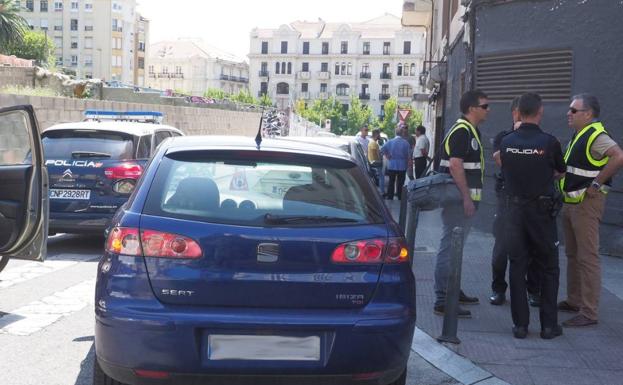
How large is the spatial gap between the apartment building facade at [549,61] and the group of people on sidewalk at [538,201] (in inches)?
125

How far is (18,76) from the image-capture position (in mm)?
29375

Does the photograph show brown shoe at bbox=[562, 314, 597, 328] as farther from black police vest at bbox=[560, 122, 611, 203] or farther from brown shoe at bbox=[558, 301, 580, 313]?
black police vest at bbox=[560, 122, 611, 203]

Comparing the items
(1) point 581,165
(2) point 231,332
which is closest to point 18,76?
(1) point 581,165

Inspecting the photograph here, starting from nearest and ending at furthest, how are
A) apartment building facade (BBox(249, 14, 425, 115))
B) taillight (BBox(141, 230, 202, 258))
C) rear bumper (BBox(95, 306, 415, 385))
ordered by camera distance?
rear bumper (BBox(95, 306, 415, 385)) → taillight (BBox(141, 230, 202, 258)) → apartment building facade (BBox(249, 14, 425, 115))

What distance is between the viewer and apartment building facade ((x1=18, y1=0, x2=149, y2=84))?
115188 mm

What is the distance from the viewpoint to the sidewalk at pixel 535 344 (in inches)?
199

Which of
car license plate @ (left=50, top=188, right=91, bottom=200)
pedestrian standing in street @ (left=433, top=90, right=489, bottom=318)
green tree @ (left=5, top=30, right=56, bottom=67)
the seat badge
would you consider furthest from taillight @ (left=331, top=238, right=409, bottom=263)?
green tree @ (left=5, top=30, right=56, bottom=67)

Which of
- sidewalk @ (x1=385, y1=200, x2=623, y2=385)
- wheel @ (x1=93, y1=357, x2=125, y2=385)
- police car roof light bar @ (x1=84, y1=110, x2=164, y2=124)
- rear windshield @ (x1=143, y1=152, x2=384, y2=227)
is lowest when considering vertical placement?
sidewalk @ (x1=385, y1=200, x2=623, y2=385)

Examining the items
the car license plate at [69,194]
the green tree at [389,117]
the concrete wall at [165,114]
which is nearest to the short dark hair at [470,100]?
the car license plate at [69,194]

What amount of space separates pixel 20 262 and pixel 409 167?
402 inches

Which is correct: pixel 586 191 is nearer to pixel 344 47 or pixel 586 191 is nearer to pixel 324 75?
pixel 344 47

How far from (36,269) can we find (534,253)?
5.25m

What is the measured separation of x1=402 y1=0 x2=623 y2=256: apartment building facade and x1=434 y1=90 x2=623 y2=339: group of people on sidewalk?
3.16 metres

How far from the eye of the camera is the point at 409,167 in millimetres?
17281
